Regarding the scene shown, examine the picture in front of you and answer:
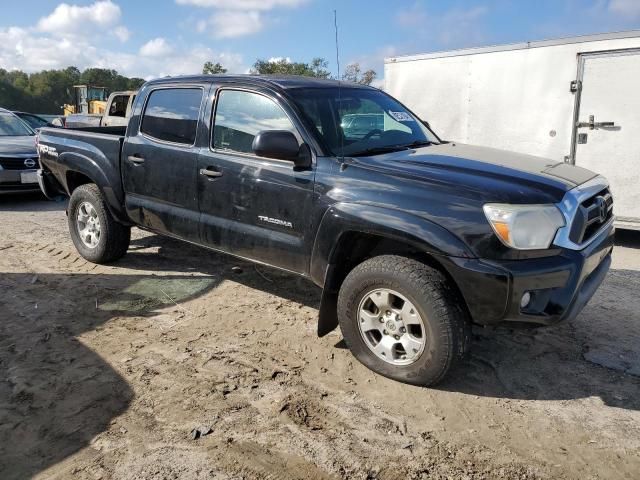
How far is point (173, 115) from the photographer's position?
14.9 ft

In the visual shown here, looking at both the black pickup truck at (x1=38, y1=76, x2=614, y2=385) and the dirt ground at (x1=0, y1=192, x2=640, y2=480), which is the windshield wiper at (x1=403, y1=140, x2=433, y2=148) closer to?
the black pickup truck at (x1=38, y1=76, x2=614, y2=385)

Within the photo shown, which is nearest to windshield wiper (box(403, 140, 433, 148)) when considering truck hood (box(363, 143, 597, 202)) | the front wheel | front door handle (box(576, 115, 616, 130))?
truck hood (box(363, 143, 597, 202))

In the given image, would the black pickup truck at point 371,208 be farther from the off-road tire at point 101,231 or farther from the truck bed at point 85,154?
the off-road tire at point 101,231

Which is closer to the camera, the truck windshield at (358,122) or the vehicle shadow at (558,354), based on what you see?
the vehicle shadow at (558,354)

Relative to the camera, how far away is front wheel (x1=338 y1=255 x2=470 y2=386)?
10.00 feet

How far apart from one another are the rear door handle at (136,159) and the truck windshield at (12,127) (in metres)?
6.61

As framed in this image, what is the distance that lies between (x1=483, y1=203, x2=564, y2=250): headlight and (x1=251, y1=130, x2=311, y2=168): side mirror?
1.30 meters

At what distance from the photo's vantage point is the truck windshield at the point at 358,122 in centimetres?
372

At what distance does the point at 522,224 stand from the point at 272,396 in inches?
68.0

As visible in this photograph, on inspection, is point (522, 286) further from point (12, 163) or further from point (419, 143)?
point (12, 163)

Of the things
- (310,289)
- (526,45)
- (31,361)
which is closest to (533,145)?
(526,45)

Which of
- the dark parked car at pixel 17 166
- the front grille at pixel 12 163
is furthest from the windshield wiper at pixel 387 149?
the front grille at pixel 12 163

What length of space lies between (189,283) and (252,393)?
6.96 ft

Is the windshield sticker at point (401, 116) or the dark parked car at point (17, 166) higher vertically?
the windshield sticker at point (401, 116)
